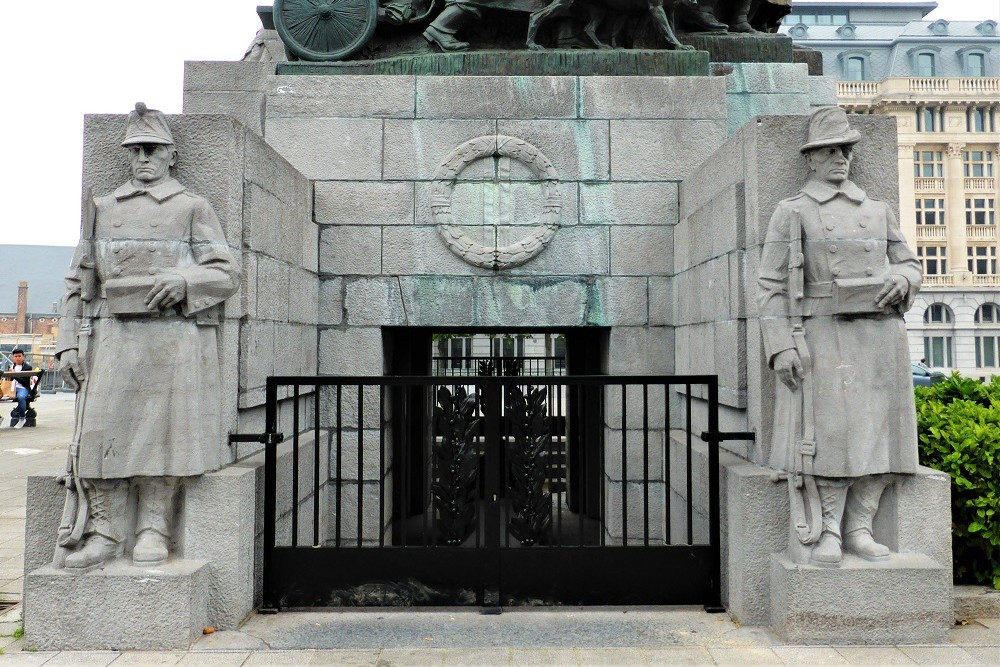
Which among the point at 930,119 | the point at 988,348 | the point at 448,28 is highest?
the point at 930,119

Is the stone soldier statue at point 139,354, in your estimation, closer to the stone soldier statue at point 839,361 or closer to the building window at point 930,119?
the stone soldier statue at point 839,361

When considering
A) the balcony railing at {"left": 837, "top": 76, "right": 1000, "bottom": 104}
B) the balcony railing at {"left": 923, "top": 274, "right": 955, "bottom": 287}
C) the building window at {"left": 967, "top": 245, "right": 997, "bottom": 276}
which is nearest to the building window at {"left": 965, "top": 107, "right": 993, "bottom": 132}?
the balcony railing at {"left": 837, "top": 76, "right": 1000, "bottom": 104}

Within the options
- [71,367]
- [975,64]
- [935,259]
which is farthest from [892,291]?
[975,64]

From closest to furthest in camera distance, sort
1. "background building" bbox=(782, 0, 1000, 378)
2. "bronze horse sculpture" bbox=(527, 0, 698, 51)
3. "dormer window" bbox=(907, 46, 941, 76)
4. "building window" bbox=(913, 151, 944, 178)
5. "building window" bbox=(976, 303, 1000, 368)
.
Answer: "bronze horse sculpture" bbox=(527, 0, 698, 51)
"building window" bbox=(976, 303, 1000, 368)
"background building" bbox=(782, 0, 1000, 378)
"building window" bbox=(913, 151, 944, 178)
"dormer window" bbox=(907, 46, 941, 76)

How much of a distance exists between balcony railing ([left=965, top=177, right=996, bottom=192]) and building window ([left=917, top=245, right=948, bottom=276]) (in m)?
5.23

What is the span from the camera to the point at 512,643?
451 cm

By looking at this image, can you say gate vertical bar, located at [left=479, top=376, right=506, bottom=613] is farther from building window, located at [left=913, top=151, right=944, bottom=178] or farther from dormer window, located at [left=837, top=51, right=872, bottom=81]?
dormer window, located at [left=837, top=51, right=872, bottom=81]

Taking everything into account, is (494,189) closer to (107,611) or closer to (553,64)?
(553,64)

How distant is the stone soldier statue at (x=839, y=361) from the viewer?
4.42 meters

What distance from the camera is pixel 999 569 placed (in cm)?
503

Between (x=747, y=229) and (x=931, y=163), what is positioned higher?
(x=931, y=163)

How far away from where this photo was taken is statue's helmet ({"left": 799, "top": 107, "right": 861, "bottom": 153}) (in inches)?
181

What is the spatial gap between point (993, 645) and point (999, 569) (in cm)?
82

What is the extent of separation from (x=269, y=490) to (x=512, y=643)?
2.00 metres
